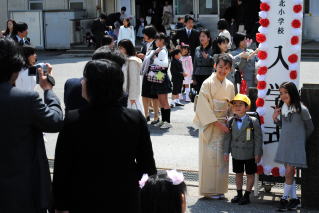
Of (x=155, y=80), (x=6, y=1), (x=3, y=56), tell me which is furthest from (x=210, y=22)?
(x=3, y=56)

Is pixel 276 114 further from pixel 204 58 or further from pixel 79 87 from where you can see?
pixel 204 58

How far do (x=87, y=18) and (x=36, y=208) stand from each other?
22.6 metres

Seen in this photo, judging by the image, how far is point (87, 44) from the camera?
80.8ft

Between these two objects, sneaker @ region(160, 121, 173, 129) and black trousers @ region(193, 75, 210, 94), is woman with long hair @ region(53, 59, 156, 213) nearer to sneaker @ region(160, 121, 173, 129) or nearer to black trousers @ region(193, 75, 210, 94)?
sneaker @ region(160, 121, 173, 129)

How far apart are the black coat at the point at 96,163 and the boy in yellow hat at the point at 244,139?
9.44 ft

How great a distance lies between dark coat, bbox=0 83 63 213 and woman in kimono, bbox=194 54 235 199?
2964 mm

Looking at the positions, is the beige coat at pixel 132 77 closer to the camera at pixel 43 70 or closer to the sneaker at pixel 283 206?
the sneaker at pixel 283 206

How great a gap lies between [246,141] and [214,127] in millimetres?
426

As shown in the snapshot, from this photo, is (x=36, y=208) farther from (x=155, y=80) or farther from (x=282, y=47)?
(x=155, y=80)

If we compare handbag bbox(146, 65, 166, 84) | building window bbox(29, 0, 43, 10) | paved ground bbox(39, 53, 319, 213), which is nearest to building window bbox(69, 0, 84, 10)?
building window bbox(29, 0, 43, 10)

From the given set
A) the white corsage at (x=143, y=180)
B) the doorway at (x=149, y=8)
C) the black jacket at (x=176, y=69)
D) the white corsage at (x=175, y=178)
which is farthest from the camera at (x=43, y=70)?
the doorway at (x=149, y=8)

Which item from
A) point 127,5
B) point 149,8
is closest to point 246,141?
point 127,5

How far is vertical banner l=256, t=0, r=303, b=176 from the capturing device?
6.77 m

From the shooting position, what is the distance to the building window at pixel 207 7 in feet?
82.9
